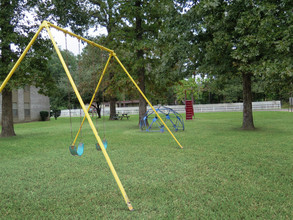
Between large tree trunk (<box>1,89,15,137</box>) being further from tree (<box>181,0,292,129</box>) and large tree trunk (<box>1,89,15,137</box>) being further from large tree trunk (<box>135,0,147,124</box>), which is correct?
tree (<box>181,0,292,129</box>)

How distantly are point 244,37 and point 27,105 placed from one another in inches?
1100

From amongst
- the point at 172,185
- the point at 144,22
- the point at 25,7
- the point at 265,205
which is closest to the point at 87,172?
the point at 172,185

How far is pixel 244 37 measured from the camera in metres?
9.31

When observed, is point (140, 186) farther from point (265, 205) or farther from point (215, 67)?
point (215, 67)

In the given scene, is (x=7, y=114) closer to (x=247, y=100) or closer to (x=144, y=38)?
(x=144, y=38)

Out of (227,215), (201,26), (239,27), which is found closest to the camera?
(227,215)

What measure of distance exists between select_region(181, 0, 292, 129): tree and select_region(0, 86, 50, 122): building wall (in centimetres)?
2368

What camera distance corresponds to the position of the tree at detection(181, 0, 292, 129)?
8.42m

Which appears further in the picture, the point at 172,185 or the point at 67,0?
the point at 67,0

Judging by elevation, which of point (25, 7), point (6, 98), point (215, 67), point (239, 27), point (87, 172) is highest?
point (25, 7)

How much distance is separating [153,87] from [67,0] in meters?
8.01

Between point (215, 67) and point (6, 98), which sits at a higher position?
point (215, 67)

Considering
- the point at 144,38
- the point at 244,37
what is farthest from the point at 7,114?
the point at 244,37

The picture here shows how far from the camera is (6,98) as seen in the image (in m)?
13.0
